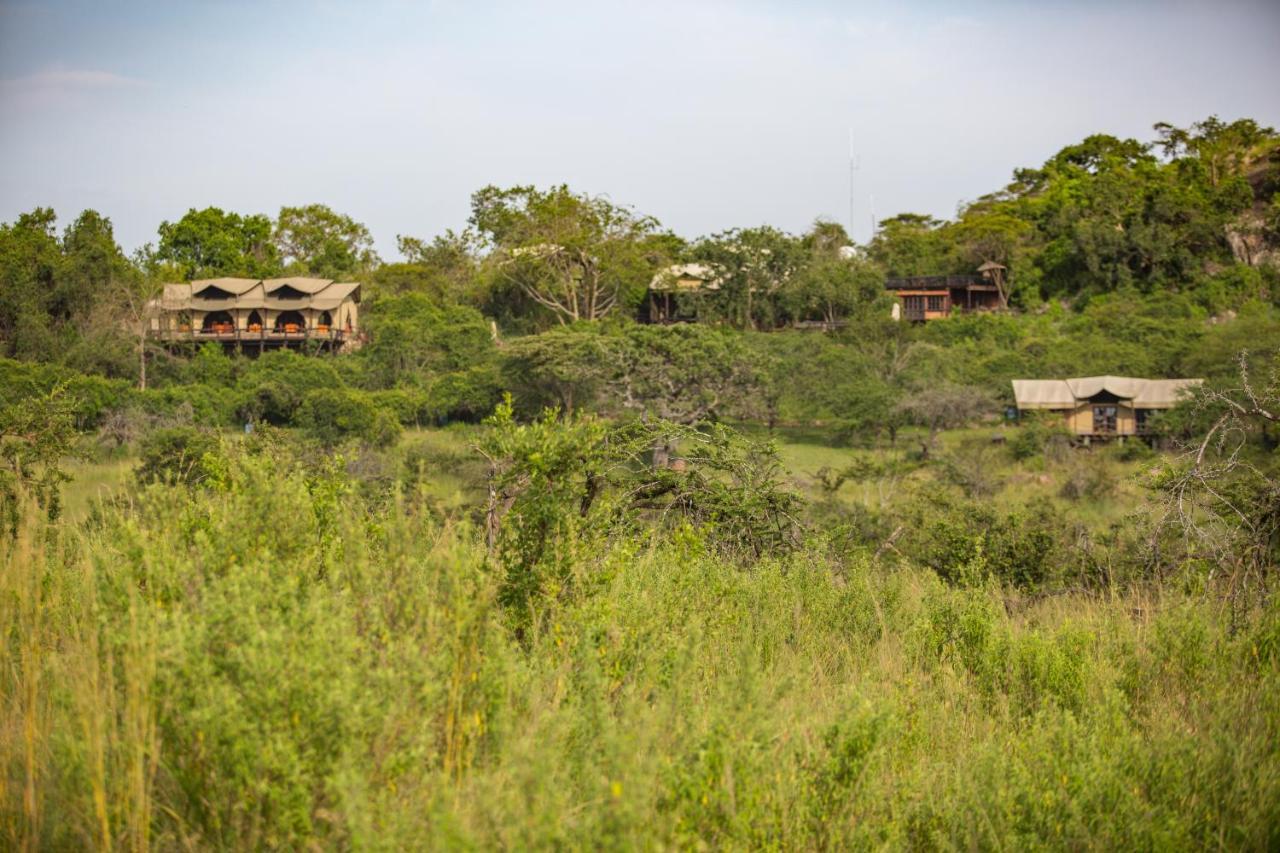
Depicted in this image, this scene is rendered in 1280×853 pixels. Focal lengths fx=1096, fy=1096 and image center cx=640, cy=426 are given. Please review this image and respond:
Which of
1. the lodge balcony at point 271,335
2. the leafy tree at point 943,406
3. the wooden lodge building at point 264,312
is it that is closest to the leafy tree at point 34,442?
the leafy tree at point 943,406

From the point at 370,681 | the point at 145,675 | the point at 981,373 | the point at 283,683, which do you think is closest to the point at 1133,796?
the point at 370,681

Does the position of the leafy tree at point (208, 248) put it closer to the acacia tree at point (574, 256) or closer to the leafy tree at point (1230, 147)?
the acacia tree at point (574, 256)

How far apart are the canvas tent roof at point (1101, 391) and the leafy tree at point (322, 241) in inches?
1038

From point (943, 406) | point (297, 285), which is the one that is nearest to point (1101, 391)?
point (943, 406)

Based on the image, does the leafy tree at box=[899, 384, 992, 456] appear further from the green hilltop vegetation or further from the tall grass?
the tall grass

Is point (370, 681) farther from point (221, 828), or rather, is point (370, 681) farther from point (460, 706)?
point (221, 828)

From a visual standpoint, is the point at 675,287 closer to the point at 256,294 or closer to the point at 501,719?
the point at 256,294

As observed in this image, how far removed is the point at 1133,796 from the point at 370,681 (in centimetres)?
176

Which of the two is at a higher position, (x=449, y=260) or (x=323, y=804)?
(x=449, y=260)

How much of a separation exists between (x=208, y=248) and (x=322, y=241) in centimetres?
633

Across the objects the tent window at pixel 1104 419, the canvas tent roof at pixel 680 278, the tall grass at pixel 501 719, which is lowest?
the tent window at pixel 1104 419

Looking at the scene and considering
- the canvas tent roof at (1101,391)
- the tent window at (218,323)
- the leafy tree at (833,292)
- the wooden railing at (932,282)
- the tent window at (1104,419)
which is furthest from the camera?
the wooden railing at (932,282)

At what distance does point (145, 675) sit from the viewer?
2.15 meters

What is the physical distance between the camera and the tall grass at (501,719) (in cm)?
206
